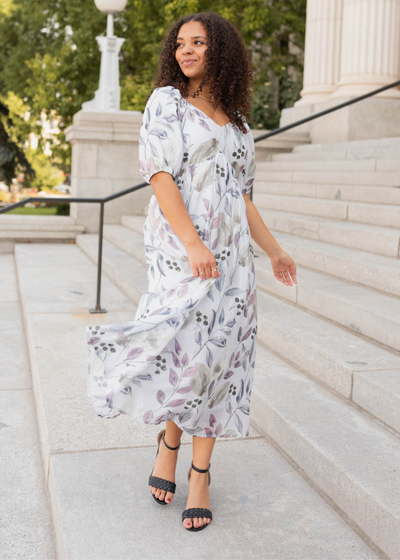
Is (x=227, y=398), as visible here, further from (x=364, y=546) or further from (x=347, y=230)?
(x=347, y=230)

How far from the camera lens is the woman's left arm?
2736 millimetres

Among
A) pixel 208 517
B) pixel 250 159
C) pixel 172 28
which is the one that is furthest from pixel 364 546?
pixel 172 28

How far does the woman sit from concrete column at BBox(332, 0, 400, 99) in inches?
327

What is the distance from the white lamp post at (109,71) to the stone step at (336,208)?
3.76 m

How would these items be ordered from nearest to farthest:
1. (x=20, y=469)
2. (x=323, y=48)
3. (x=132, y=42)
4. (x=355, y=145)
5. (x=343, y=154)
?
(x=20, y=469) < (x=343, y=154) < (x=355, y=145) < (x=323, y=48) < (x=132, y=42)

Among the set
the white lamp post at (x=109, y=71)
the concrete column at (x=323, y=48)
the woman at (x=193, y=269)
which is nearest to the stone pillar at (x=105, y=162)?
the white lamp post at (x=109, y=71)

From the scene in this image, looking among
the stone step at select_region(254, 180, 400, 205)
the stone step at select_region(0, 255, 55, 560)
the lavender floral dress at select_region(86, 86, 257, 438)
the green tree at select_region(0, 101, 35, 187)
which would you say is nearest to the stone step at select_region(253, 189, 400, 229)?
the stone step at select_region(254, 180, 400, 205)

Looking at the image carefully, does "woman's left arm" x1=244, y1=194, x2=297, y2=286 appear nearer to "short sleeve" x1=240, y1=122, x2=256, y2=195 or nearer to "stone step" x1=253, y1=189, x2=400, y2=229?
"short sleeve" x1=240, y1=122, x2=256, y2=195

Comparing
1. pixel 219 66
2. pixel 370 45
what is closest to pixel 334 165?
pixel 370 45

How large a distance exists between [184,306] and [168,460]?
2.41 feet

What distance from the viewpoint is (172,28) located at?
2.59 metres

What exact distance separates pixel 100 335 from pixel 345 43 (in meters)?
9.38

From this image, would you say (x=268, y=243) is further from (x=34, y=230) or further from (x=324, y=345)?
(x=34, y=230)

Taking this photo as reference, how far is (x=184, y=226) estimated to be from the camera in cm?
239
